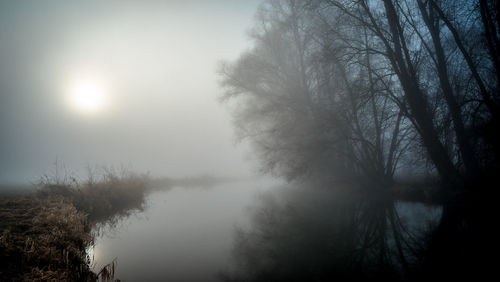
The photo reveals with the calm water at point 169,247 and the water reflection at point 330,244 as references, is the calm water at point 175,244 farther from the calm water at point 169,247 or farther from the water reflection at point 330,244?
the water reflection at point 330,244

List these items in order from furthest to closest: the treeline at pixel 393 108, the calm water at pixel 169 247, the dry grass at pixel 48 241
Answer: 1. the treeline at pixel 393 108
2. the calm water at pixel 169 247
3. the dry grass at pixel 48 241

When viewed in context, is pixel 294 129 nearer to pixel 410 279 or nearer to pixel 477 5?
pixel 477 5

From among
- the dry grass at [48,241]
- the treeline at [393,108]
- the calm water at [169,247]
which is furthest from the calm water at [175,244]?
the treeline at [393,108]

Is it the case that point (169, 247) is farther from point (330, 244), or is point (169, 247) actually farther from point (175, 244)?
point (330, 244)

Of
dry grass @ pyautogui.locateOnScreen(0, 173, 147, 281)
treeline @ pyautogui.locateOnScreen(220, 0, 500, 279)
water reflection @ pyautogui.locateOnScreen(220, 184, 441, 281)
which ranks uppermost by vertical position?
treeline @ pyautogui.locateOnScreen(220, 0, 500, 279)

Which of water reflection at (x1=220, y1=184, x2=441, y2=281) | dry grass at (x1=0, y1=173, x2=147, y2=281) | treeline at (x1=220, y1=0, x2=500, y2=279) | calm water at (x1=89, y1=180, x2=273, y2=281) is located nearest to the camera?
dry grass at (x1=0, y1=173, x2=147, y2=281)

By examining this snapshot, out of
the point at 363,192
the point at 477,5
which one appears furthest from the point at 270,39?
the point at 363,192

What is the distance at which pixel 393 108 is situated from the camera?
30.8 feet

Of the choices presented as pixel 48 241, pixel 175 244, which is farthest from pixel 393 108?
pixel 48 241

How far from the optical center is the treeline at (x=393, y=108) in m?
3.92

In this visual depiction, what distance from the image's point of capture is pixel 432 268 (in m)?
2.62

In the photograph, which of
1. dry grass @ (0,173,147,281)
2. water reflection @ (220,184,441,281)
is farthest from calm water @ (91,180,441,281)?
dry grass @ (0,173,147,281)

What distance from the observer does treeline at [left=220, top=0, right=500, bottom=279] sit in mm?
3916

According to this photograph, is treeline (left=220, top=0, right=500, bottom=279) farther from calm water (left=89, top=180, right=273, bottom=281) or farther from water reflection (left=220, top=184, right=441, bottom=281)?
calm water (left=89, top=180, right=273, bottom=281)
